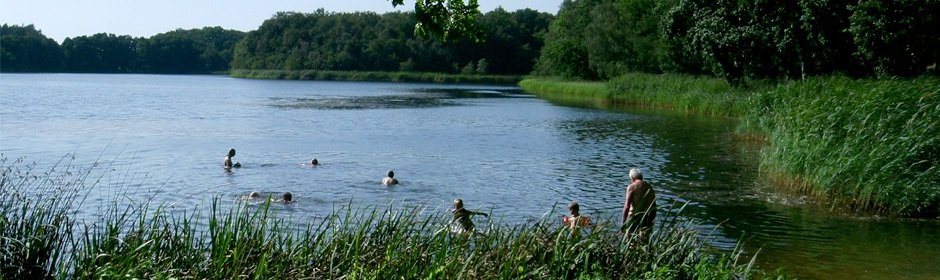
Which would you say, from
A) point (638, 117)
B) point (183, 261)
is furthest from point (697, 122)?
point (183, 261)

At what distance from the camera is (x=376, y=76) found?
479 ft

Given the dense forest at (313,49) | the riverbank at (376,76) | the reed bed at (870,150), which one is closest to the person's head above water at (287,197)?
the reed bed at (870,150)

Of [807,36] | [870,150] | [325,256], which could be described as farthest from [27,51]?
[325,256]

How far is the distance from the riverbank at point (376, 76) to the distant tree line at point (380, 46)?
2.41 meters

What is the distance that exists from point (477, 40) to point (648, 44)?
197 ft

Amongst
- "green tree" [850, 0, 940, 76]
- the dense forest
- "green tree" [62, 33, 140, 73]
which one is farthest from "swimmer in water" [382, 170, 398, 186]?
"green tree" [62, 33, 140, 73]

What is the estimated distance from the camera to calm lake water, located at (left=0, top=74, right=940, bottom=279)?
1579cm

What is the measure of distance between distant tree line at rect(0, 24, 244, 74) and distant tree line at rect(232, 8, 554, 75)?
30229 mm

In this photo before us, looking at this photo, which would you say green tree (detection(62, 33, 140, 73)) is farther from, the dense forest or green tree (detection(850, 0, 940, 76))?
green tree (detection(850, 0, 940, 76))

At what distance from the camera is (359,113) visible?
54.4 metres

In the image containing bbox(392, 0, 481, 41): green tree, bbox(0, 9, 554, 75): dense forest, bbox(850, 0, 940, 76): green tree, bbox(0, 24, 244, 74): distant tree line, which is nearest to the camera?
bbox(392, 0, 481, 41): green tree

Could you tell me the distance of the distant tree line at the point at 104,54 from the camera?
6654 inches

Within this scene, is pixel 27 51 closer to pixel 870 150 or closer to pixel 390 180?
pixel 390 180

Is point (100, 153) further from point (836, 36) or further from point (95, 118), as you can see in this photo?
point (836, 36)
